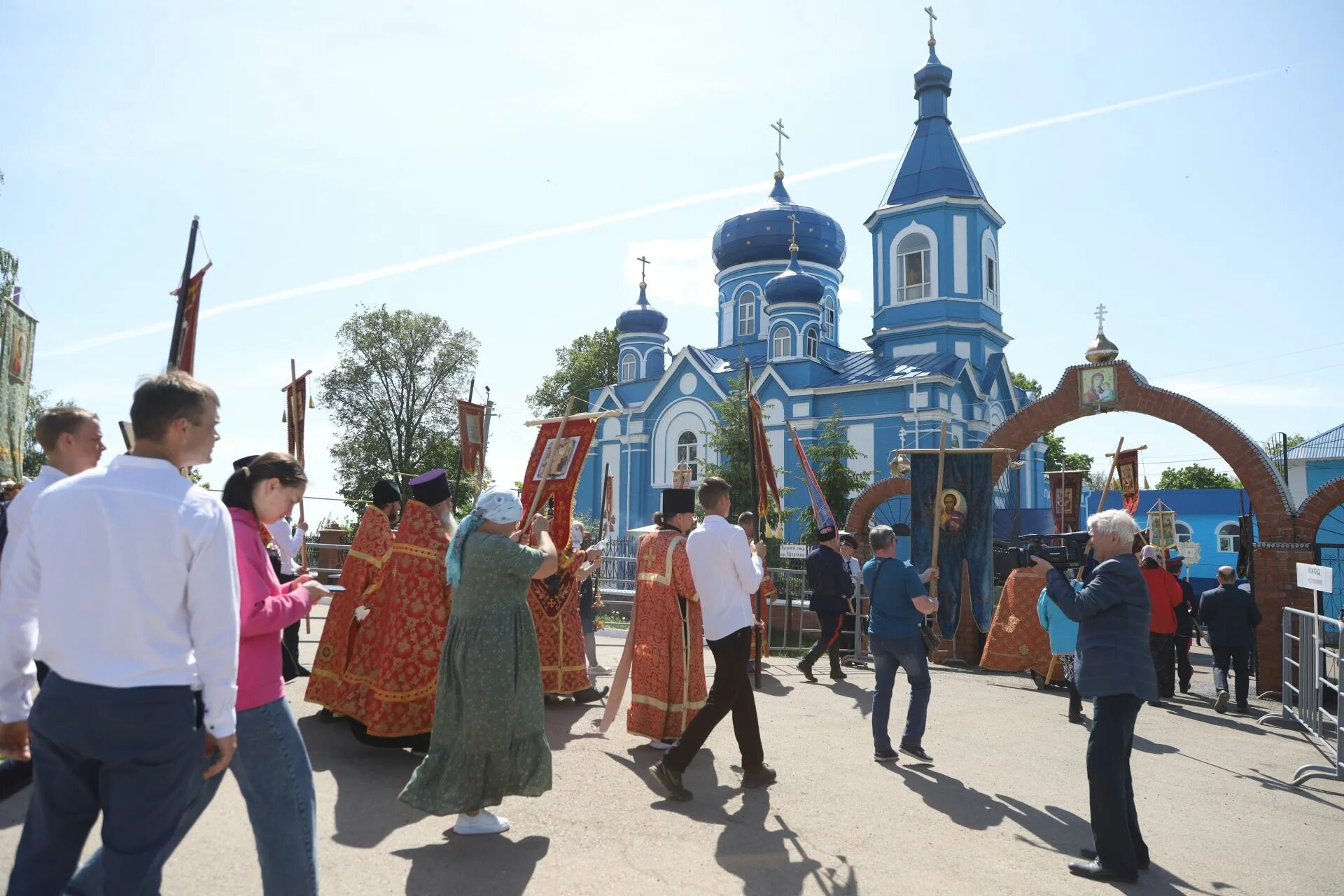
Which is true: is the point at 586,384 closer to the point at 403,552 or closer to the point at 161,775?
the point at 403,552

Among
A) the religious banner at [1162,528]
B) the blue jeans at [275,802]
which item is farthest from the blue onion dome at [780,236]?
the blue jeans at [275,802]

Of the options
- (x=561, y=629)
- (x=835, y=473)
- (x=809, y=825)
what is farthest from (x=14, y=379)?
(x=835, y=473)

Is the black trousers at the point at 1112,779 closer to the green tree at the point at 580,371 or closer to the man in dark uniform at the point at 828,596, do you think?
the man in dark uniform at the point at 828,596

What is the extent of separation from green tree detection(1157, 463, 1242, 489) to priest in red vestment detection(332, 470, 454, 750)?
212 feet

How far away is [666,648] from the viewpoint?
6.53 meters

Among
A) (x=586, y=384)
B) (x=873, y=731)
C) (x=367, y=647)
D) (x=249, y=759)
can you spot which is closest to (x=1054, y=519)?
(x=873, y=731)

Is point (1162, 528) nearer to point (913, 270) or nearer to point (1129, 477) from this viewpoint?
point (1129, 477)

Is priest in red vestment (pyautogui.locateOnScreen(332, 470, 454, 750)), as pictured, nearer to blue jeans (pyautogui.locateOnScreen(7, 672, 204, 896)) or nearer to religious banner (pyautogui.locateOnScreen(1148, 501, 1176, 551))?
blue jeans (pyautogui.locateOnScreen(7, 672, 204, 896))

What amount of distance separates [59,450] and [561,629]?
14.0 feet

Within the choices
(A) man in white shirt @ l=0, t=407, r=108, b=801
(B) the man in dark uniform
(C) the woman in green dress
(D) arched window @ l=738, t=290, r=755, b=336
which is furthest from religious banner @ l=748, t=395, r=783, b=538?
(D) arched window @ l=738, t=290, r=755, b=336

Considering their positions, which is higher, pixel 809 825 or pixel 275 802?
pixel 275 802

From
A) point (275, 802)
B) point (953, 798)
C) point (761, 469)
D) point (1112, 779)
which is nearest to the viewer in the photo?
point (275, 802)

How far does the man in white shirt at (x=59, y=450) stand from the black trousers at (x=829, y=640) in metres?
7.63

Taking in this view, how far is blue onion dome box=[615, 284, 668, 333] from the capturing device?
3862cm
